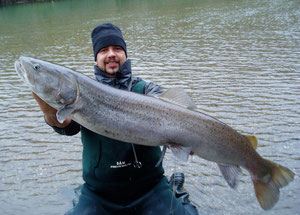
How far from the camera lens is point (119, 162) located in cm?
350

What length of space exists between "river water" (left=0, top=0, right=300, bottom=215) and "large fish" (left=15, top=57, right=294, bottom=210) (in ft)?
5.59

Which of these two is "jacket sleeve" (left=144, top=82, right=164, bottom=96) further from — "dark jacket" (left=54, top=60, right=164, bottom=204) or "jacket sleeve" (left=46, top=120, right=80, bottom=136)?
"jacket sleeve" (left=46, top=120, right=80, bottom=136)

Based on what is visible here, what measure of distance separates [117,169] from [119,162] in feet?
0.33

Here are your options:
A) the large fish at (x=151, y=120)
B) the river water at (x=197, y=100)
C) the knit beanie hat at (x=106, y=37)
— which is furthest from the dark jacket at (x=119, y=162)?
the river water at (x=197, y=100)

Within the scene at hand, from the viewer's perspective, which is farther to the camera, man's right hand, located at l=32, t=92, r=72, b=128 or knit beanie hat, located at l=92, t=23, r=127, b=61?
knit beanie hat, located at l=92, t=23, r=127, b=61

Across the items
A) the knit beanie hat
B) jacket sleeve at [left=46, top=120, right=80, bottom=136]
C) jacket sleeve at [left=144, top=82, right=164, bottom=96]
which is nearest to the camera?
jacket sleeve at [left=46, top=120, right=80, bottom=136]

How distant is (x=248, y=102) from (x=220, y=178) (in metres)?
3.75

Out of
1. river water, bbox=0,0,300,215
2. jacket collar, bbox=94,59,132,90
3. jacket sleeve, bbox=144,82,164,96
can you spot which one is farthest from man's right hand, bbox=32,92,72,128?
river water, bbox=0,0,300,215

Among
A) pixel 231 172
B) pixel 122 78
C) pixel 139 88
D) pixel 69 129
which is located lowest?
pixel 231 172

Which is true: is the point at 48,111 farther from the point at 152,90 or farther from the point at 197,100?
the point at 197,100

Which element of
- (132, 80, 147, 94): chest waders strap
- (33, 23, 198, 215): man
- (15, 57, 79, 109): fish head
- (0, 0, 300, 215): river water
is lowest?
(0, 0, 300, 215): river water

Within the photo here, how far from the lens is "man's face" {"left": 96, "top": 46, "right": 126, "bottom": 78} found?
3.86 meters

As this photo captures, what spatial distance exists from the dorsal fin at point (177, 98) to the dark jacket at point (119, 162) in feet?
1.46

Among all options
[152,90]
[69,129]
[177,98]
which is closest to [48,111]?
[69,129]
